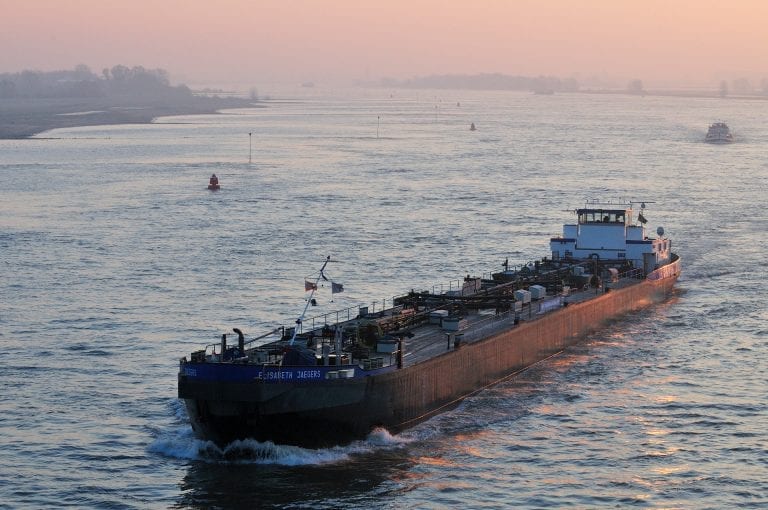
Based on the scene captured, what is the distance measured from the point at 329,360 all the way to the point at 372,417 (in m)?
→ 2.40

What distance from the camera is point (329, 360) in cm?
3919

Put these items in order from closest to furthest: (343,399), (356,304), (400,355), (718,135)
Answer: (343,399) < (400,355) < (356,304) < (718,135)

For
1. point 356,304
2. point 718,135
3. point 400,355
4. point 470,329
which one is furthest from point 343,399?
point 718,135

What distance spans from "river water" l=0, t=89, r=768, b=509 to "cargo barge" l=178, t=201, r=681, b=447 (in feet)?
2.64

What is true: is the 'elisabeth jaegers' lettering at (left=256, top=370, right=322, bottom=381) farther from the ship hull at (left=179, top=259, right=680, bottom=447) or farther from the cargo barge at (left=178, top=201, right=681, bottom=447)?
the ship hull at (left=179, top=259, right=680, bottom=447)

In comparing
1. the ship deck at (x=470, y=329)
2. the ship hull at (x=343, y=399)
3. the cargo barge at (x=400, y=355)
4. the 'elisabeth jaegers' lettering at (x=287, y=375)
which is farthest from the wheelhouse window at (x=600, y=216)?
the 'elisabeth jaegers' lettering at (x=287, y=375)

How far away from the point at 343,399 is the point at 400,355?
12.7 feet

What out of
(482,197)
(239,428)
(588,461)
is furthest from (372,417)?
(482,197)

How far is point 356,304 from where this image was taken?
2478 inches

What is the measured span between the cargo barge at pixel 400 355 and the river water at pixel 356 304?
804 mm

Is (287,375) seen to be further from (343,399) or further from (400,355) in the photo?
(400,355)

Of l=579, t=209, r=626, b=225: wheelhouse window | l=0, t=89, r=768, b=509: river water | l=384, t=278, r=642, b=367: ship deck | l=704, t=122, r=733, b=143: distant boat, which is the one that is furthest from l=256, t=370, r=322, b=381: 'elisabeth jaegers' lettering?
l=704, t=122, r=733, b=143: distant boat

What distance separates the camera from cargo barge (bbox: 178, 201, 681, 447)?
36.6 m

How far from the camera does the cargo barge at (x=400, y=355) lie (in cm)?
3656
